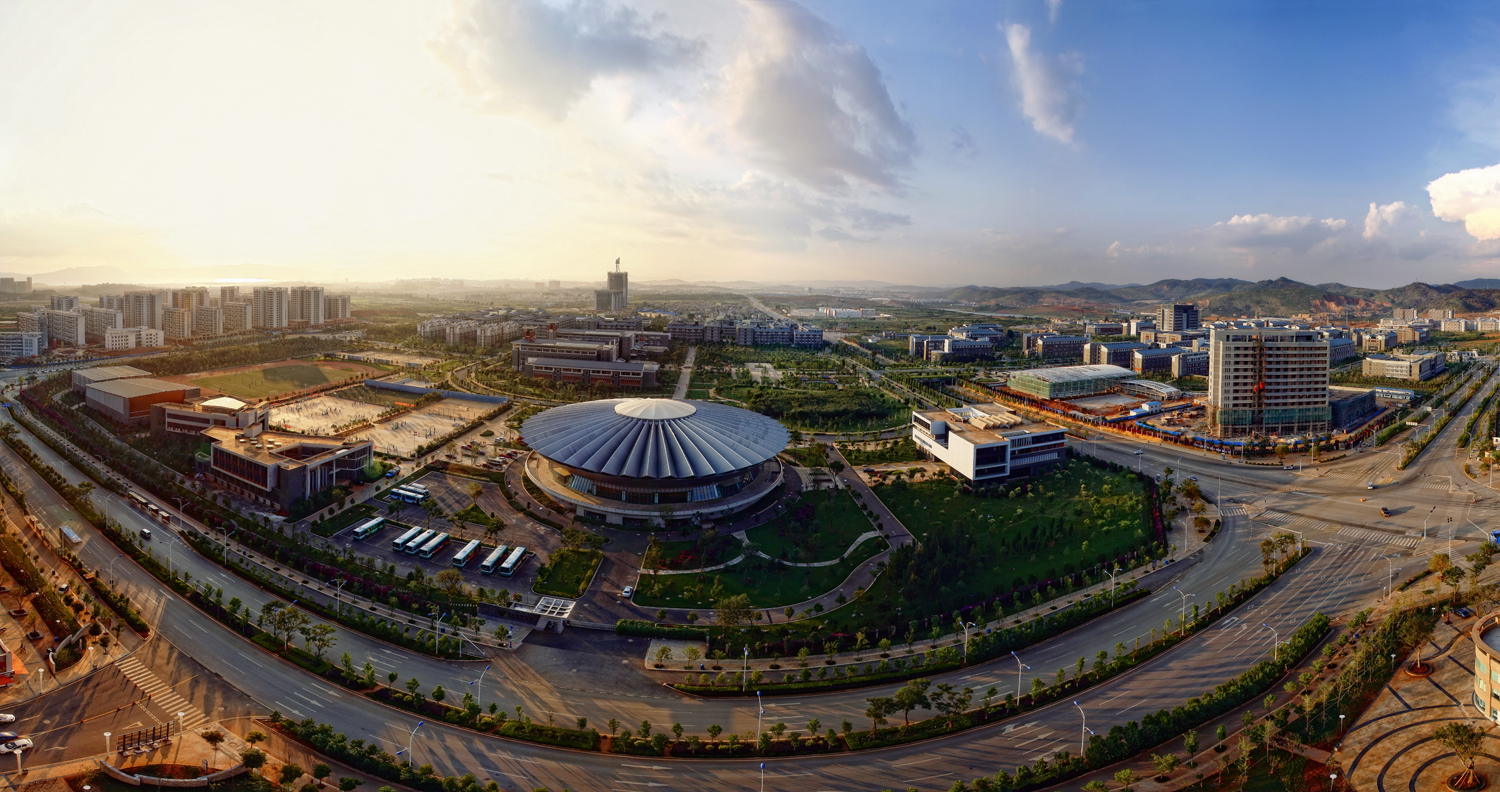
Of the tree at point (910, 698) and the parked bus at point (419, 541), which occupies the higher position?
the parked bus at point (419, 541)

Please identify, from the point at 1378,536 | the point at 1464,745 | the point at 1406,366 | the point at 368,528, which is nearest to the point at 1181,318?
the point at 1406,366

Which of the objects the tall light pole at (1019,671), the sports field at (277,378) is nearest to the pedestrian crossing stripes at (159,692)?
the tall light pole at (1019,671)

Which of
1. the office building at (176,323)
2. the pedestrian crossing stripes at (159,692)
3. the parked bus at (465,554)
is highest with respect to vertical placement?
the office building at (176,323)

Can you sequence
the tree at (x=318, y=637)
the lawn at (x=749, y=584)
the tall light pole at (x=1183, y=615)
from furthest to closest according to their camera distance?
1. the lawn at (x=749, y=584)
2. the tall light pole at (x=1183, y=615)
3. the tree at (x=318, y=637)

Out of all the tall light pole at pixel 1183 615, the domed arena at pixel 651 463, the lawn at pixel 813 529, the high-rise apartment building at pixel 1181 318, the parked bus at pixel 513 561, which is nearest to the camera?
the tall light pole at pixel 1183 615

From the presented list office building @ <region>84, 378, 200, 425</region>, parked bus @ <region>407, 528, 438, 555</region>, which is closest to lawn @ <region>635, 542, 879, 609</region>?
parked bus @ <region>407, 528, 438, 555</region>

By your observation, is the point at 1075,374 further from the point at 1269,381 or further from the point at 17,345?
the point at 17,345

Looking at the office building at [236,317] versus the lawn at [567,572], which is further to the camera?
the office building at [236,317]

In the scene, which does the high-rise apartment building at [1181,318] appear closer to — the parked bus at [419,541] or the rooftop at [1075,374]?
the rooftop at [1075,374]
